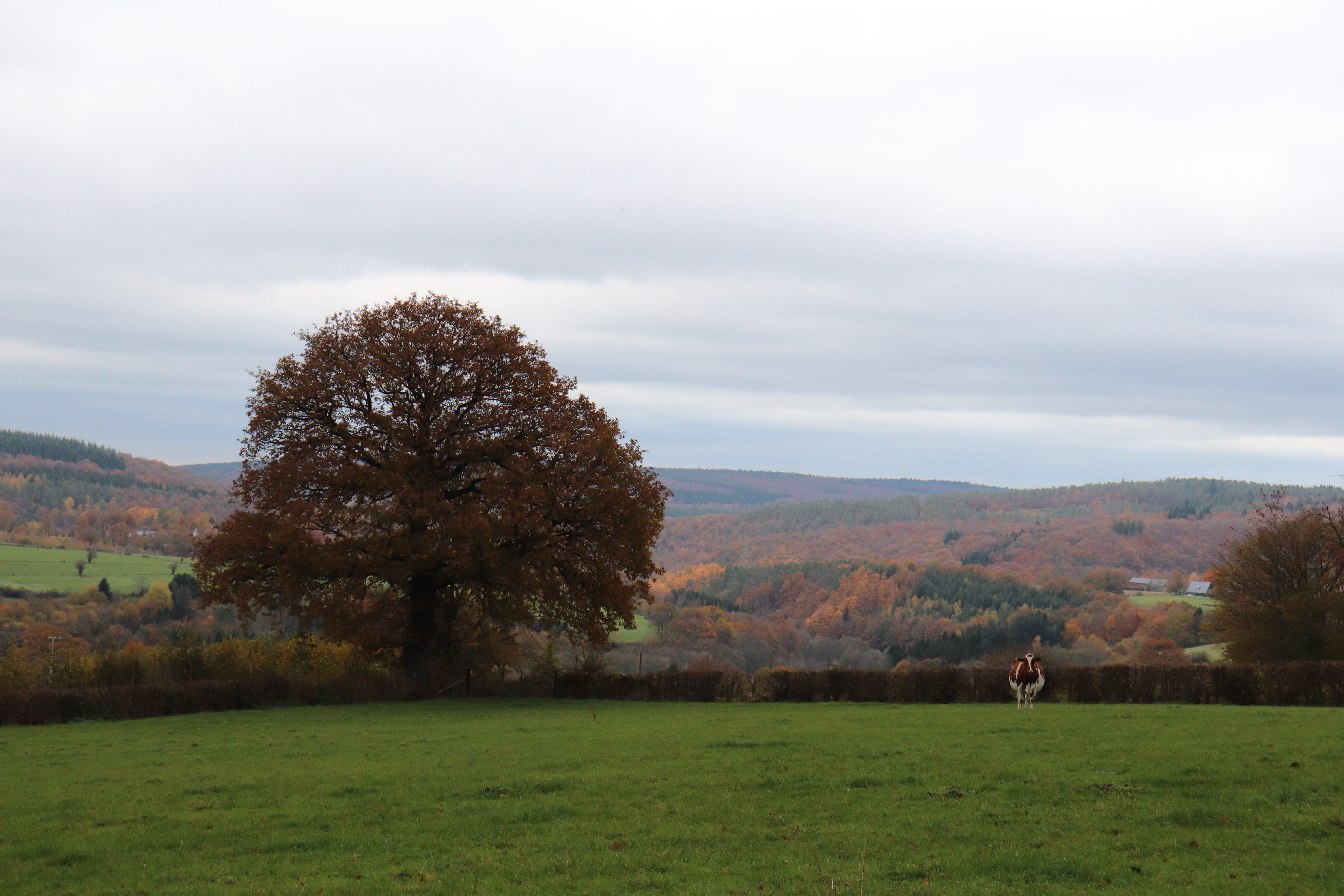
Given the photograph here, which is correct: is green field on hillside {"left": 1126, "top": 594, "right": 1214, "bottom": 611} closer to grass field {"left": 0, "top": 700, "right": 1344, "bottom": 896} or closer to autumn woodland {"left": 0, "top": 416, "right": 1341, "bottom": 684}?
autumn woodland {"left": 0, "top": 416, "right": 1341, "bottom": 684}

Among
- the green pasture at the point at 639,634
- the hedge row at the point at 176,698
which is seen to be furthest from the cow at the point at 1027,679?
the green pasture at the point at 639,634

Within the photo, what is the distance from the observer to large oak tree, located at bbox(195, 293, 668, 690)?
31.6 metres

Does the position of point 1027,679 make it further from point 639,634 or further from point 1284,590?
point 639,634

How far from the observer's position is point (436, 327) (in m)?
33.9

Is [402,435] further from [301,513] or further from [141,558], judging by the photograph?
[141,558]

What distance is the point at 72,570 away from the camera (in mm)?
111812

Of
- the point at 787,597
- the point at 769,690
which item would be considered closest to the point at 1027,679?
the point at 769,690

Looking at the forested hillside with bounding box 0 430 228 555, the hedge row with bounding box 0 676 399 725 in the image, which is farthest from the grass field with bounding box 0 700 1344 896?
the forested hillside with bounding box 0 430 228 555

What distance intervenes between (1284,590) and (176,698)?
45.4 metres

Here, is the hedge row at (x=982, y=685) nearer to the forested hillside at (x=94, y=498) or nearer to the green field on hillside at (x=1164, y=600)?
the forested hillside at (x=94, y=498)

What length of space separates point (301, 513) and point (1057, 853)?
85.9ft

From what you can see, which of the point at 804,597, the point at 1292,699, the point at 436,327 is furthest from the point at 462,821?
the point at 804,597

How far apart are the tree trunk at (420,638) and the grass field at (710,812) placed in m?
12.9

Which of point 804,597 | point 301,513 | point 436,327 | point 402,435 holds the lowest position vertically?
point 804,597
